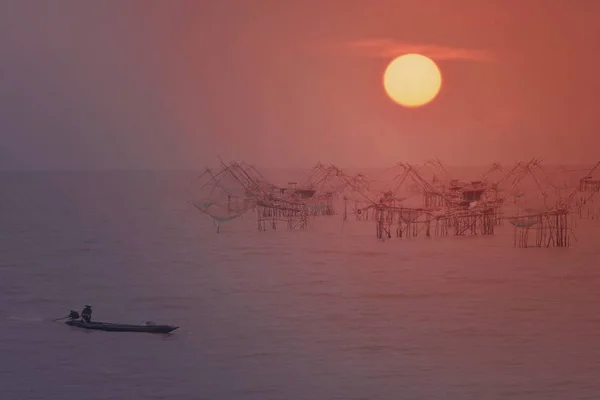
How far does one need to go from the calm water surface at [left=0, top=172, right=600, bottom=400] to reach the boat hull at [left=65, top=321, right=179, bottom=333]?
83 mm

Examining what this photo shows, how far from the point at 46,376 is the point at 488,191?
42.8 ft

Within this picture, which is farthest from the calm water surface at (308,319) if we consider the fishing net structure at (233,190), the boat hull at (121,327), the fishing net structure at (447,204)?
the fishing net structure at (233,190)

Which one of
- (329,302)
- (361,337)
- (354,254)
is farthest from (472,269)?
(361,337)

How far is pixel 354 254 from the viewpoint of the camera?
454 inches

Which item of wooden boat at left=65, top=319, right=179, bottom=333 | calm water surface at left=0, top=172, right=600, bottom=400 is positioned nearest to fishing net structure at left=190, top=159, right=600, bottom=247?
calm water surface at left=0, top=172, right=600, bottom=400

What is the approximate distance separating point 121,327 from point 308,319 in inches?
66.8

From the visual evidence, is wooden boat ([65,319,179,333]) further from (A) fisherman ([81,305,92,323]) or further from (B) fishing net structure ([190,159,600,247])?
(B) fishing net structure ([190,159,600,247])

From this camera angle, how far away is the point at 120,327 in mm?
6848

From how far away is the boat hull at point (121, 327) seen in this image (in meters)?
6.72

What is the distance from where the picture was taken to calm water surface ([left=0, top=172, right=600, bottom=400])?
5.48 meters

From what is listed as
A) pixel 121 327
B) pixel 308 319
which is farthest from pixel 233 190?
pixel 121 327

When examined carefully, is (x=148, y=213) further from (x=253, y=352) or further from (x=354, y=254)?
(x=253, y=352)

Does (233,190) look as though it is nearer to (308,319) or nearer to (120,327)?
(308,319)

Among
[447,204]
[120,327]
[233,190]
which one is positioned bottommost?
[120,327]
